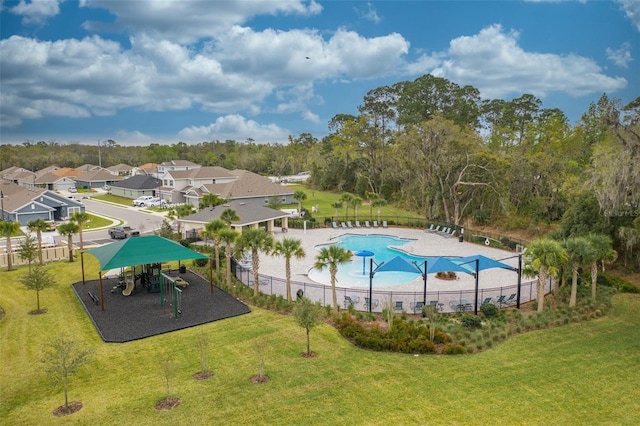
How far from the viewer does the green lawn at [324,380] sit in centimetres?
1131

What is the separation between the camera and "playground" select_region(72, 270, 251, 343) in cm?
1738

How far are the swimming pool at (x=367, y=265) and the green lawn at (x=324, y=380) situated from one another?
26.7ft

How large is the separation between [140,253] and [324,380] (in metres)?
12.3

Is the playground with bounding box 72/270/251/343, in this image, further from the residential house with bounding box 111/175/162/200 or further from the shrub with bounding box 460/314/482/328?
the residential house with bounding box 111/175/162/200

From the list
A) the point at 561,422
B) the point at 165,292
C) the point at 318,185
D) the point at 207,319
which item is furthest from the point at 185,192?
the point at 561,422

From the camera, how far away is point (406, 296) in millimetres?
22047

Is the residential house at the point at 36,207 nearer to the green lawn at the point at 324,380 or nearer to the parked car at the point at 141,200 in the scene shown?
the parked car at the point at 141,200

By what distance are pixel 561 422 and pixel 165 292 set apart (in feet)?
57.8

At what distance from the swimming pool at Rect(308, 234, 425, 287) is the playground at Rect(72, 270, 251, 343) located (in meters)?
6.62

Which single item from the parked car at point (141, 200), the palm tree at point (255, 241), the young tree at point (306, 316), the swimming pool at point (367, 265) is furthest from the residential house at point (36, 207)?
the young tree at point (306, 316)

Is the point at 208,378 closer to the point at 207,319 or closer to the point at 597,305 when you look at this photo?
the point at 207,319

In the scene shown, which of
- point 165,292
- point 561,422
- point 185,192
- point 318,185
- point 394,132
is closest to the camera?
point 561,422

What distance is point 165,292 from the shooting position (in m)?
22.0

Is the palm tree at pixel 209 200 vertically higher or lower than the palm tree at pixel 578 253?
higher
